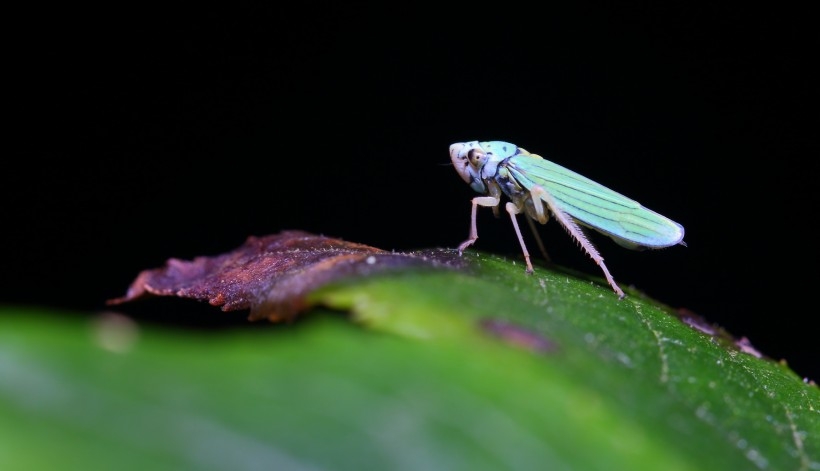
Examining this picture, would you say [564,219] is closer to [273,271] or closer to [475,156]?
[475,156]

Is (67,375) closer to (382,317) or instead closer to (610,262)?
(382,317)

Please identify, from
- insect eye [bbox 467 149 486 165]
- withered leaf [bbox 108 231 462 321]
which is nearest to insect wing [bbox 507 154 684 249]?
insect eye [bbox 467 149 486 165]

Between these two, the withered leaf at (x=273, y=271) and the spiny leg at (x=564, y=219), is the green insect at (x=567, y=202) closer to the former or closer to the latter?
the spiny leg at (x=564, y=219)

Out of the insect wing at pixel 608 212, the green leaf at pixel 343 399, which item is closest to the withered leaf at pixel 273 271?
the green leaf at pixel 343 399

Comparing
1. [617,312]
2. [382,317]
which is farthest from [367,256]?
[617,312]

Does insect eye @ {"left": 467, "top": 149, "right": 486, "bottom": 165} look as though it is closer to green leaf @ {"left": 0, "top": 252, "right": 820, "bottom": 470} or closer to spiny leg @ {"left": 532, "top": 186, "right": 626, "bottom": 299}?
spiny leg @ {"left": 532, "top": 186, "right": 626, "bottom": 299}

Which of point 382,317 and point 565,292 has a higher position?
point 382,317
